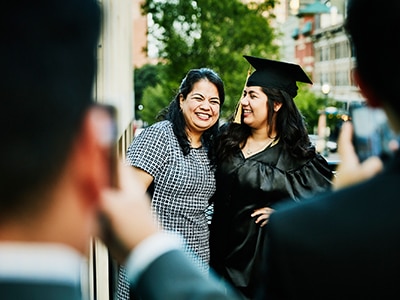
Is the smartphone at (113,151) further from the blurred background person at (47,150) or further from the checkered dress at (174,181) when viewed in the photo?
the checkered dress at (174,181)

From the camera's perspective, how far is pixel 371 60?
94 cm

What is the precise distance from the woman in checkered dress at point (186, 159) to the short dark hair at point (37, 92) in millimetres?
2292

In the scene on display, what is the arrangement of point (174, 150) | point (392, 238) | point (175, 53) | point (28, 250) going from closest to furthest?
point (28, 250), point (392, 238), point (174, 150), point (175, 53)

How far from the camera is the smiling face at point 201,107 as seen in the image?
3.16 meters

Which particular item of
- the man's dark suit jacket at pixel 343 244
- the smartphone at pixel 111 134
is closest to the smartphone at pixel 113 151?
the smartphone at pixel 111 134

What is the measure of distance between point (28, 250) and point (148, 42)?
21684 mm

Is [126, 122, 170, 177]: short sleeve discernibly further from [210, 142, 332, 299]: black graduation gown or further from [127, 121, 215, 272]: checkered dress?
[210, 142, 332, 299]: black graduation gown

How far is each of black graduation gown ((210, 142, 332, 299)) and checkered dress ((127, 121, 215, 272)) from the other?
21cm

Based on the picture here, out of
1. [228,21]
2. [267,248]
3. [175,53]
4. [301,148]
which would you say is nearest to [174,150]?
[301,148]

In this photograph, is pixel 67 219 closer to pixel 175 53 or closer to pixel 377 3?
pixel 377 3

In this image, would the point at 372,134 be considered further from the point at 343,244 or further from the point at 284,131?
the point at 284,131

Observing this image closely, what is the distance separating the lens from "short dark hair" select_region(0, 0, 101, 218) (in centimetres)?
64

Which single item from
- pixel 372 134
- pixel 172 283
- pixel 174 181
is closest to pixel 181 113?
pixel 174 181

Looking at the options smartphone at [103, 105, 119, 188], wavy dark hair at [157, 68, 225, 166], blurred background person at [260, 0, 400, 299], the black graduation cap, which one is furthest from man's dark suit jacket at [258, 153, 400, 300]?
the black graduation cap
